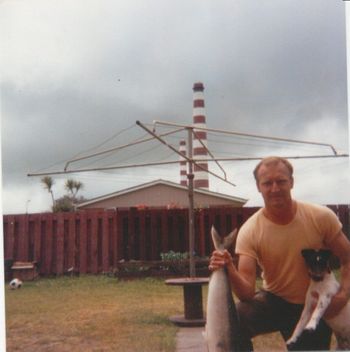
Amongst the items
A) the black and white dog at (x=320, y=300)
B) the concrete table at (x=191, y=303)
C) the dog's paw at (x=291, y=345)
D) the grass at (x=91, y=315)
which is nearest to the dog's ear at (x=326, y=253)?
the black and white dog at (x=320, y=300)

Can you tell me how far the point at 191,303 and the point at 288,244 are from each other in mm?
1205

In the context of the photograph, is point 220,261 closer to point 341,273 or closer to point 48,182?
point 341,273

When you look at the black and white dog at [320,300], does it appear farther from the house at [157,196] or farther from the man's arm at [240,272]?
the house at [157,196]

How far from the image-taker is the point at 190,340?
306 cm

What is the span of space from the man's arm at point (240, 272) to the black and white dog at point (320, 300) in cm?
28

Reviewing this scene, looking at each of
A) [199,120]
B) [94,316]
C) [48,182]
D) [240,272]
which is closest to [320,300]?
[240,272]

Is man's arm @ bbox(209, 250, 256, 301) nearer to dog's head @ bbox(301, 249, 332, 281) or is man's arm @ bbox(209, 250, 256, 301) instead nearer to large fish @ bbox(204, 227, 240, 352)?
large fish @ bbox(204, 227, 240, 352)

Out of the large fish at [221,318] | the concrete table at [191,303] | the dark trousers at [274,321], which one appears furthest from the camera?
the concrete table at [191,303]

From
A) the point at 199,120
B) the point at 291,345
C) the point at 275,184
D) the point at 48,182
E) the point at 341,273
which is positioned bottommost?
the point at 291,345

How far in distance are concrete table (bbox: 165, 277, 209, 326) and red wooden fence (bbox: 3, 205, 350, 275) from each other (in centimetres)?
146

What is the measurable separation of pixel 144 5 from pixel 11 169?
1332 millimetres

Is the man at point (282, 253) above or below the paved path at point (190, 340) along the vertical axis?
above

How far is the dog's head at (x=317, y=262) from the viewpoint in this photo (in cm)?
244

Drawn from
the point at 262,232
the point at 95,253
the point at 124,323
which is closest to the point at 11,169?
the point at 124,323
